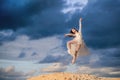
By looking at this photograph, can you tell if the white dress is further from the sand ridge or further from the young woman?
the sand ridge

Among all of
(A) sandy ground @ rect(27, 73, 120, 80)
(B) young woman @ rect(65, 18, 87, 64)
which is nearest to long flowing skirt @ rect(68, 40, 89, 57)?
(B) young woman @ rect(65, 18, 87, 64)

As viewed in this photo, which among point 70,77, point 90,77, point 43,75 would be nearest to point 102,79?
point 90,77

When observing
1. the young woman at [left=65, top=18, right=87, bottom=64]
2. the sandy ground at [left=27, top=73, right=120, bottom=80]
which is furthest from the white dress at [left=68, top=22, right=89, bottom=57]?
the sandy ground at [left=27, top=73, right=120, bottom=80]

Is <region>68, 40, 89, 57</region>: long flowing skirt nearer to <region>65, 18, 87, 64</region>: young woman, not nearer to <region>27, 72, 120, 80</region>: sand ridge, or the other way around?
<region>65, 18, 87, 64</region>: young woman

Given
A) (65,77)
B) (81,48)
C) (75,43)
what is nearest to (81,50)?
(81,48)

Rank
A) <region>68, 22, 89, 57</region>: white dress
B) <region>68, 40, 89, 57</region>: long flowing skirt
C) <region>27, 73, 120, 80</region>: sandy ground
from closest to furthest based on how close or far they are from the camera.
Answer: <region>68, 22, 89, 57</region>: white dress, <region>68, 40, 89, 57</region>: long flowing skirt, <region>27, 73, 120, 80</region>: sandy ground

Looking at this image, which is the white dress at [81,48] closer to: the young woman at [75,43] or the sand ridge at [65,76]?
the young woman at [75,43]

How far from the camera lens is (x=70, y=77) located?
10.7m

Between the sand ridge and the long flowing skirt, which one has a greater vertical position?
the long flowing skirt

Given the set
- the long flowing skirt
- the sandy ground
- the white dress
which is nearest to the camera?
the white dress

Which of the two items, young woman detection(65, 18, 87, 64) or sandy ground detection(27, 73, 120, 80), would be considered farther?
sandy ground detection(27, 73, 120, 80)

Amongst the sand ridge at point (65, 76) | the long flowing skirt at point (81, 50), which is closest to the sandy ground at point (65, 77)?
the sand ridge at point (65, 76)

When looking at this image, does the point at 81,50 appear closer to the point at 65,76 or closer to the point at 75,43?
the point at 75,43

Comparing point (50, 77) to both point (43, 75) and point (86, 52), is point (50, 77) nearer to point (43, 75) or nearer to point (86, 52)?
point (43, 75)
